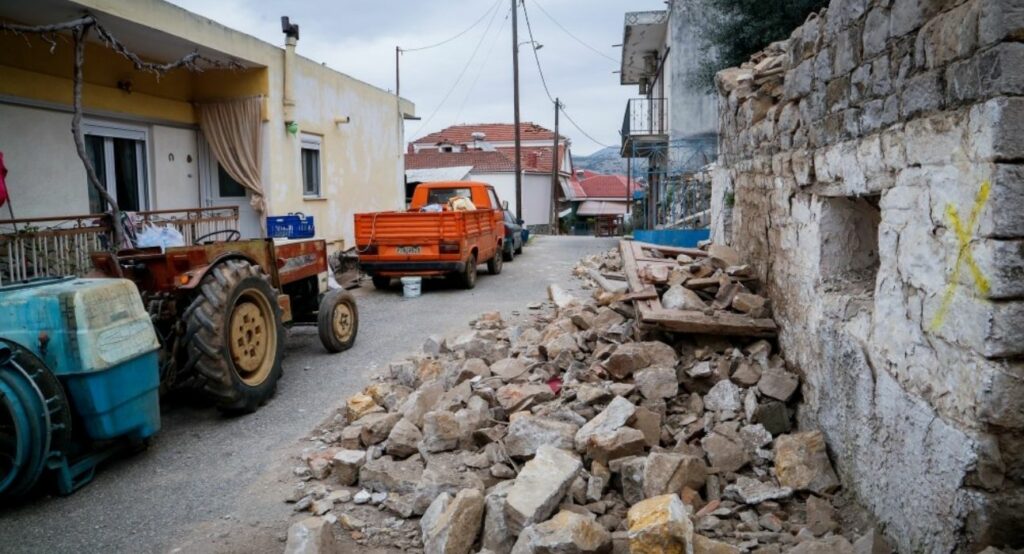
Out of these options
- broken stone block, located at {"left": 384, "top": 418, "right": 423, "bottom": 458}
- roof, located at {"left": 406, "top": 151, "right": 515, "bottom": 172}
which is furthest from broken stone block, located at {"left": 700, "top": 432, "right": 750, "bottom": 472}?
roof, located at {"left": 406, "top": 151, "right": 515, "bottom": 172}

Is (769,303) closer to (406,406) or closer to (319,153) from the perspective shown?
(406,406)

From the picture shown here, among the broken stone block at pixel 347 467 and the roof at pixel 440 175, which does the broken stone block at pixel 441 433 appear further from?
the roof at pixel 440 175

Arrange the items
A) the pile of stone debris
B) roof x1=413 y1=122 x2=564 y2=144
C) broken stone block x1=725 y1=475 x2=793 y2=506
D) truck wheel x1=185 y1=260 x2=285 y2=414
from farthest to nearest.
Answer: roof x1=413 y1=122 x2=564 y2=144 → truck wheel x1=185 y1=260 x2=285 y2=414 → broken stone block x1=725 y1=475 x2=793 y2=506 → the pile of stone debris

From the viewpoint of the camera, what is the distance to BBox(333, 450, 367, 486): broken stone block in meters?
4.10

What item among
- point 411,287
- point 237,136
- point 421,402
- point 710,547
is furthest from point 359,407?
point 237,136

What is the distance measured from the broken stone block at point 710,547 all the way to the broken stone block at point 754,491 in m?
0.54

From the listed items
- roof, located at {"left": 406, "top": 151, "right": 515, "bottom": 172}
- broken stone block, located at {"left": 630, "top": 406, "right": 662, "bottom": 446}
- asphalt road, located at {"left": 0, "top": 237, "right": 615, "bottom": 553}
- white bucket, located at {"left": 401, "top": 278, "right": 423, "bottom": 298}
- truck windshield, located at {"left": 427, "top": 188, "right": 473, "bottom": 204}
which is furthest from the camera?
roof, located at {"left": 406, "top": 151, "right": 515, "bottom": 172}

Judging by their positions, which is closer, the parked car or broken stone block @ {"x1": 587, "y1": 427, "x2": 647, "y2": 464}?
broken stone block @ {"x1": 587, "y1": 427, "x2": 647, "y2": 464}

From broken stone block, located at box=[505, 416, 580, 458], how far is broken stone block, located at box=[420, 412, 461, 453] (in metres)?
0.36

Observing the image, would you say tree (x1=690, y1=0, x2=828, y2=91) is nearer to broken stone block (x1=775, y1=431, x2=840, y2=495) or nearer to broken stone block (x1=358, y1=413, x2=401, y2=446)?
broken stone block (x1=775, y1=431, x2=840, y2=495)

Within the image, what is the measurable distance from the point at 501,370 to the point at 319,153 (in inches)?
332

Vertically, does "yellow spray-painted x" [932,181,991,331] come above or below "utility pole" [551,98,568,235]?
below

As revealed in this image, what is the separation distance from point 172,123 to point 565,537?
9523mm

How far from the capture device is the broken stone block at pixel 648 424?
3.94 metres
